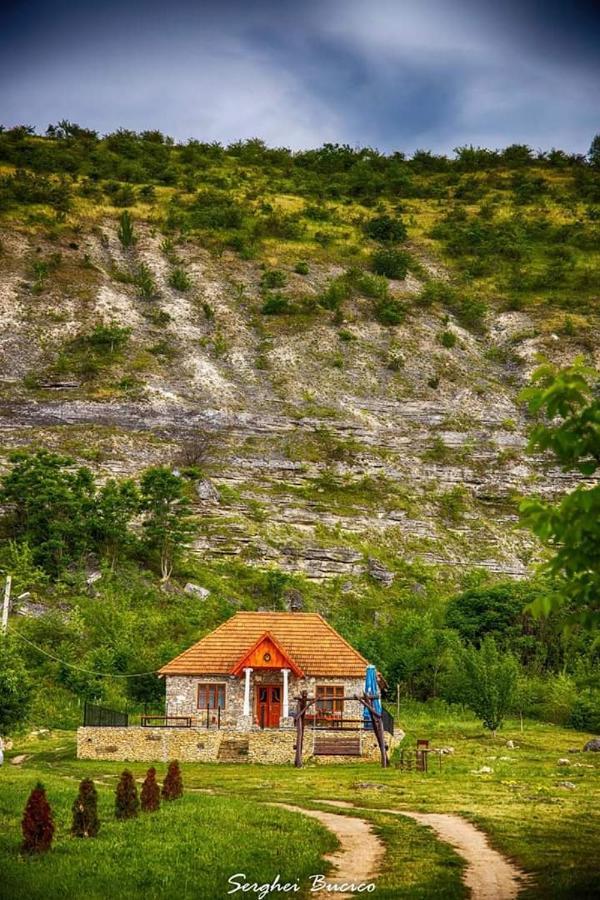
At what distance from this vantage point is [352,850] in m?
17.9

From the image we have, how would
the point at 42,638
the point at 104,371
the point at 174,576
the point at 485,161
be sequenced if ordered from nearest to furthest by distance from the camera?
the point at 42,638 → the point at 174,576 → the point at 104,371 → the point at 485,161

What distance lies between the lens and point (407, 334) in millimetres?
99312

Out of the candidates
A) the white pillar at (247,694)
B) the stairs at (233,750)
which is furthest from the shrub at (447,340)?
the stairs at (233,750)

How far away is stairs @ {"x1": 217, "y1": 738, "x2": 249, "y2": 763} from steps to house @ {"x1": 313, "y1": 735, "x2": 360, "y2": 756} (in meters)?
2.78

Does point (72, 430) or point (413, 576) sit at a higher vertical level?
point (72, 430)

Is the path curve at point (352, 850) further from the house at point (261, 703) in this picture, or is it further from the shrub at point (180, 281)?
the shrub at point (180, 281)

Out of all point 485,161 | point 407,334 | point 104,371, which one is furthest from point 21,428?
point 485,161

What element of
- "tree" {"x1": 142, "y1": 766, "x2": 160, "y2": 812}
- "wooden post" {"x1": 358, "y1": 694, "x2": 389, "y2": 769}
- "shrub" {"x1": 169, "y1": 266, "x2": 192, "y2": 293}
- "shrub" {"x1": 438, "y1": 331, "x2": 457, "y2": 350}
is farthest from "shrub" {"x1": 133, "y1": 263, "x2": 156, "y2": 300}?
"tree" {"x1": 142, "y1": 766, "x2": 160, "y2": 812}

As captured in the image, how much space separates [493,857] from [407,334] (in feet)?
277

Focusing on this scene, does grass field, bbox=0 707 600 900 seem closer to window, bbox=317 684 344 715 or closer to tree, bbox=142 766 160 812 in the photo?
tree, bbox=142 766 160 812

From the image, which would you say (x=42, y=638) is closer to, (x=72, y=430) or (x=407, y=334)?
(x=72, y=430)

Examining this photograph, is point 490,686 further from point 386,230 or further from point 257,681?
point 386,230

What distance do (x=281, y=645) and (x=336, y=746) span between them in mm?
6558

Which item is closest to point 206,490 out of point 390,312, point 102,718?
point 102,718
